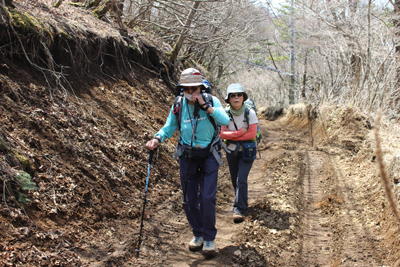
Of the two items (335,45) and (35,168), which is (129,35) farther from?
(335,45)

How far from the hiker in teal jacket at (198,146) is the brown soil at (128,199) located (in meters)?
0.57

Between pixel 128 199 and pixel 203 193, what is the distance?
1.60 meters

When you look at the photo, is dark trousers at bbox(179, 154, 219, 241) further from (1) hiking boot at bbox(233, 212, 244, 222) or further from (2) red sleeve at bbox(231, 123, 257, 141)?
(2) red sleeve at bbox(231, 123, 257, 141)

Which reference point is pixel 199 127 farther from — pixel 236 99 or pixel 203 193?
pixel 236 99

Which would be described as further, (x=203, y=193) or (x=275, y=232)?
(x=275, y=232)

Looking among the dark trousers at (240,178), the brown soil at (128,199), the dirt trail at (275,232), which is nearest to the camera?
the brown soil at (128,199)

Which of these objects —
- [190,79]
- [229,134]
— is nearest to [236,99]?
[229,134]

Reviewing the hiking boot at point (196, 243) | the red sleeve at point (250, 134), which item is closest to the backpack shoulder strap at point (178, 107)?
the red sleeve at point (250, 134)

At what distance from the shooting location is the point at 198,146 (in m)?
3.86

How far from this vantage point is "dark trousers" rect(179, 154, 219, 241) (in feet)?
12.8

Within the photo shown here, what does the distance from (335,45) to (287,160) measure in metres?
8.86

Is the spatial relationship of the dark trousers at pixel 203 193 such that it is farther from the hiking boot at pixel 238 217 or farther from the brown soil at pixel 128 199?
the hiking boot at pixel 238 217

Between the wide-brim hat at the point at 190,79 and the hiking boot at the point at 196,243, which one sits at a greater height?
the wide-brim hat at the point at 190,79

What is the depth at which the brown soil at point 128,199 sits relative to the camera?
3.62 metres
